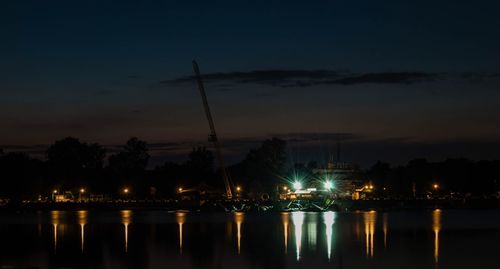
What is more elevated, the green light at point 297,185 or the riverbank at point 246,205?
the green light at point 297,185

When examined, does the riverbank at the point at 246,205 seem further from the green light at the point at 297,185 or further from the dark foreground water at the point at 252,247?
the dark foreground water at the point at 252,247

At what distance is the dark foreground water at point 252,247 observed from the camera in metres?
57.5

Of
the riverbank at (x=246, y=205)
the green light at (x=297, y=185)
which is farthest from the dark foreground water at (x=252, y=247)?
the green light at (x=297, y=185)

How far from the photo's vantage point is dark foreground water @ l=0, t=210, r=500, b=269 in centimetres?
5747

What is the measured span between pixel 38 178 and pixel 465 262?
12964 centimetres

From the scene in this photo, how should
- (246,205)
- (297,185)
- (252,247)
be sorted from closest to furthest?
(252,247) → (246,205) → (297,185)

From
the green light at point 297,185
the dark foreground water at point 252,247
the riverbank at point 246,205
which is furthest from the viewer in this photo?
the green light at point 297,185

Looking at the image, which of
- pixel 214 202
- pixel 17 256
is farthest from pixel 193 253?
pixel 214 202

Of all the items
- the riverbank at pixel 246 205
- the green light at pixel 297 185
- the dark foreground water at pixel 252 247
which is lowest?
the riverbank at pixel 246 205

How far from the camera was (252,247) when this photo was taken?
69.6 metres

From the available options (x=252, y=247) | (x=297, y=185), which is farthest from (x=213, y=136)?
(x=252, y=247)

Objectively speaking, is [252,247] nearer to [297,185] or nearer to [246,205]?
[246,205]

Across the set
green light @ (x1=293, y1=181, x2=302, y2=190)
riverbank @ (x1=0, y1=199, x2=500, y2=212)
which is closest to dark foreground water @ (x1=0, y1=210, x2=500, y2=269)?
riverbank @ (x1=0, y1=199, x2=500, y2=212)

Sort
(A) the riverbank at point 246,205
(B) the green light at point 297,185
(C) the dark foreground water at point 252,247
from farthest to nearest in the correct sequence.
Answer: (B) the green light at point 297,185, (A) the riverbank at point 246,205, (C) the dark foreground water at point 252,247
